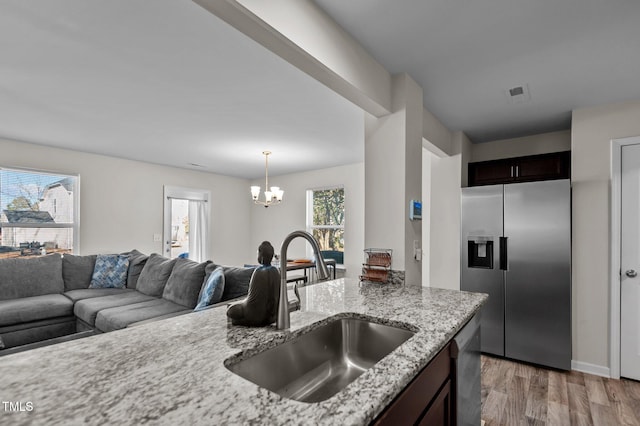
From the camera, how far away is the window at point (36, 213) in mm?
3957

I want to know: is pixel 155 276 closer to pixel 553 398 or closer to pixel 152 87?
pixel 152 87

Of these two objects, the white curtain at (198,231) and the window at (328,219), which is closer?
the window at (328,219)

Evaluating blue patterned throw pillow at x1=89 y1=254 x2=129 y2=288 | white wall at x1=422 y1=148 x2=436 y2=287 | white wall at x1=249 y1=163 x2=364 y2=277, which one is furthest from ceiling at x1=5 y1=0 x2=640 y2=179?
white wall at x1=249 y1=163 x2=364 y2=277

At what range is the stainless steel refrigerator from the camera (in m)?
2.88

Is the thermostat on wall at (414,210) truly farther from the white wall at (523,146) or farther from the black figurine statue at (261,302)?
the white wall at (523,146)

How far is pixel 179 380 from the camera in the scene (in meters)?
0.75

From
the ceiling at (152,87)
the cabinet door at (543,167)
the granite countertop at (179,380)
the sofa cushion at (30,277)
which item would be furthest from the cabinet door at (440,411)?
the sofa cushion at (30,277)

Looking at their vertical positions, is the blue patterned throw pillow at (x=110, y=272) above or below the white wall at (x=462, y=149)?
below

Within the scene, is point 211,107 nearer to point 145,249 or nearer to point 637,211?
point 145,249

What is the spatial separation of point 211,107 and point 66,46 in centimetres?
110

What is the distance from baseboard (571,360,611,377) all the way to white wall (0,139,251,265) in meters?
5.68

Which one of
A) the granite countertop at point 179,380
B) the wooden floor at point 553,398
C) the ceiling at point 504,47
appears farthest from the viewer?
the wooden floor at point 553,398

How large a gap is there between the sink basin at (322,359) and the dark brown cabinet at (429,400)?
0.56 feet

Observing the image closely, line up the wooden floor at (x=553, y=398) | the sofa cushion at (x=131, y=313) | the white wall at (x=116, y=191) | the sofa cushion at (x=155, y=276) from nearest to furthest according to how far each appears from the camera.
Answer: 1. the wooden floor at (x=553, y=398)
2. the sofa cushion at (x=131, y=313)
3. the sofa cushion at (x=155, y=276)
4. the white wall at (x=116, y=191)
